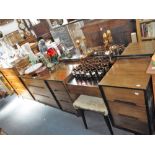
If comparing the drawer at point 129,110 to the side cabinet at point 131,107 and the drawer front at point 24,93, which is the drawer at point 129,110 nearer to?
the side cabinet at point 131,107

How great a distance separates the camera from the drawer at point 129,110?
1.45 m

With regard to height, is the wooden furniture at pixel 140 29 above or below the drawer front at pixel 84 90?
above

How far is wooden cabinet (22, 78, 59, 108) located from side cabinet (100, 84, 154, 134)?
3.62 feet

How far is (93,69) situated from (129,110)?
1.92 ft

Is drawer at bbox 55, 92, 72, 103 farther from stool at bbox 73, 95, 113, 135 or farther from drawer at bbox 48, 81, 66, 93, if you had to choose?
stool at bbox 73, 95, 113, 135

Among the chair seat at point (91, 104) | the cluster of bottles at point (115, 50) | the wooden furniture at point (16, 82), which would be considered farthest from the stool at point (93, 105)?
the wooden furniture at point (16, 82)

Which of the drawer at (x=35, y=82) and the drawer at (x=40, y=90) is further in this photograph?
the drawer at (x=40, y=90)

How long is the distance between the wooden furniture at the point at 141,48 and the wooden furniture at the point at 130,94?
Result: 69 millimetres

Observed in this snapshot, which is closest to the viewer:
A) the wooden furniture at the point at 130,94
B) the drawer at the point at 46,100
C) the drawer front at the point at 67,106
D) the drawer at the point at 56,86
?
the wooden furniture at the point at 130,94
